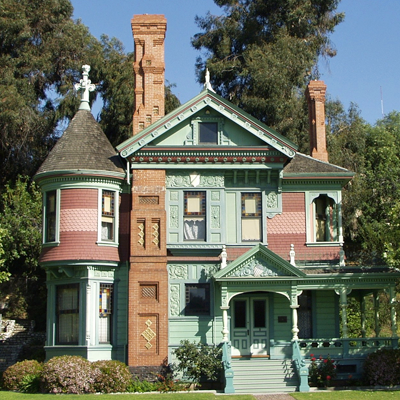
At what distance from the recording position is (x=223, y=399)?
19.2 m

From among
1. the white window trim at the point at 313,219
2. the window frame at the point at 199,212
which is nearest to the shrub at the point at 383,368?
the white window trim at the point at 313,219

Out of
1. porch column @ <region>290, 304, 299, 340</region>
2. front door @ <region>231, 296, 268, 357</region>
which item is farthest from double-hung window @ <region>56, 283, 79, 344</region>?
porch column @ <region>290, 304, 299, 340</region>

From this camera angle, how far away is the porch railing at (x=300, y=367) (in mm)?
21477

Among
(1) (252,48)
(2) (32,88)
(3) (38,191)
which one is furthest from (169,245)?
(1) (252,48)

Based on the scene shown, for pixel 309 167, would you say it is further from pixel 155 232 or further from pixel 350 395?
pixel 350 395

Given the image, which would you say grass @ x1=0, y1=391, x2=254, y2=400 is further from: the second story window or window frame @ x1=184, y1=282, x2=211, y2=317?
the second story window

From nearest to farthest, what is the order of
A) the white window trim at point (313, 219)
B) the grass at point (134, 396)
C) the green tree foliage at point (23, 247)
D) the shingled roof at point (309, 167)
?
the grass at point (134, 396) < the white window trim at point (313, 219) < the shingled roof at point (309, 167) < the green tree foliage at point (23, 247)

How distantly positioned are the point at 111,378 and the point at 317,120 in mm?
14351

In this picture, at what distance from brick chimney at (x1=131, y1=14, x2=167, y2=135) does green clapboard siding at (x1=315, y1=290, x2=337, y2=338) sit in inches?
396

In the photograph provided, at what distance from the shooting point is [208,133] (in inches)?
974

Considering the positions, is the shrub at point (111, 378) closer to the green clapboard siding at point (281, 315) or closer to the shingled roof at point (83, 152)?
the green clapboard siding at point (281, 315)

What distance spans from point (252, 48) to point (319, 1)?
6734 mm

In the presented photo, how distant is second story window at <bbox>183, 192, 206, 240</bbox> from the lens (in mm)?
24344

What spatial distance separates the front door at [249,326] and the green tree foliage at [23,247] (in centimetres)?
1392
